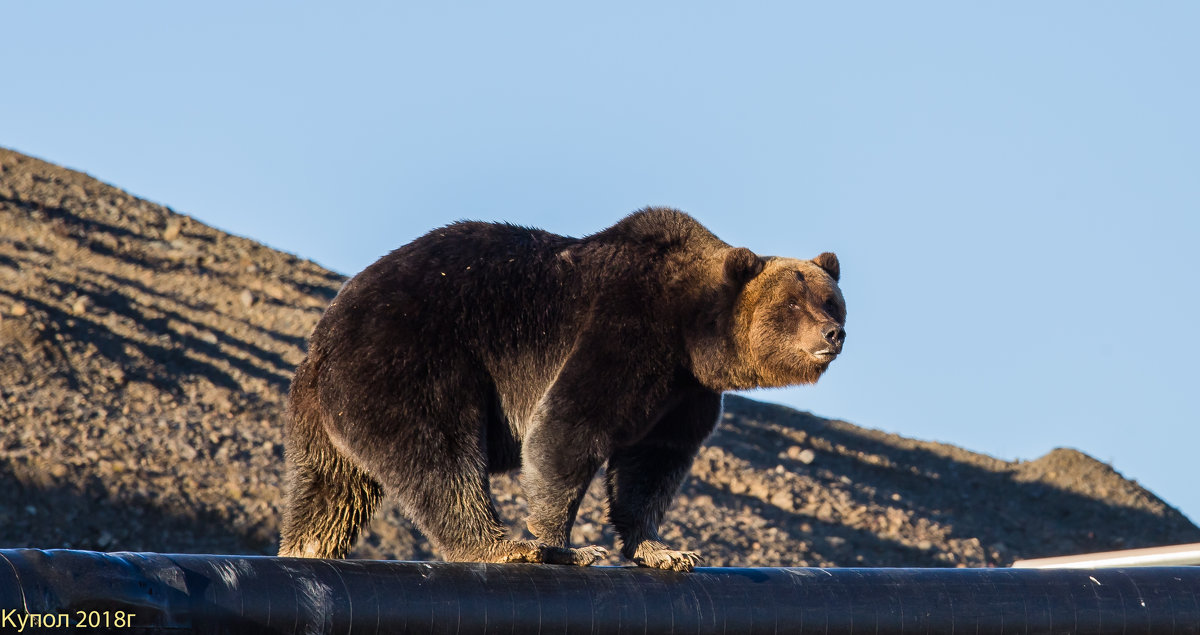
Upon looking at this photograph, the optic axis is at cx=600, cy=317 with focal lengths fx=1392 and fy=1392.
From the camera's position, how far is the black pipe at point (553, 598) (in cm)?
490

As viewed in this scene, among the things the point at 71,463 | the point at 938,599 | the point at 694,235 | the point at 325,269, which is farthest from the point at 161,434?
the point at 938,599

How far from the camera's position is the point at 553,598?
19.8ft

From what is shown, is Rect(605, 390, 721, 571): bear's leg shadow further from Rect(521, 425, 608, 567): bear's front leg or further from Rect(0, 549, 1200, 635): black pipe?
Rect(0, 549, 1200, 635): black pipe

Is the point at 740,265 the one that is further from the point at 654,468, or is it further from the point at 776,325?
the point at 654,468

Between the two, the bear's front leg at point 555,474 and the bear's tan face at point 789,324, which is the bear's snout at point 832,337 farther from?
the bear's front leg at point 555,474

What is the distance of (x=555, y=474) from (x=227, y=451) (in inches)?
481

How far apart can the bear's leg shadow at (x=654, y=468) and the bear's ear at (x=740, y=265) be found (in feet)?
2.23

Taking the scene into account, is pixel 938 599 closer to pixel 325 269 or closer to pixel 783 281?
pixel 783 281

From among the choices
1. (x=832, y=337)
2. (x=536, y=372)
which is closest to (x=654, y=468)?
(x=536, y=372)

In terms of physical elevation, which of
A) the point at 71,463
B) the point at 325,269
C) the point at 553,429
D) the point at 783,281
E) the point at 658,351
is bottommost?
the point at 71,463

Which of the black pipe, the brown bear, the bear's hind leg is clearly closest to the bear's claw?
the brown bear

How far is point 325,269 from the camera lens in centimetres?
2670

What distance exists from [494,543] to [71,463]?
11.8 metres

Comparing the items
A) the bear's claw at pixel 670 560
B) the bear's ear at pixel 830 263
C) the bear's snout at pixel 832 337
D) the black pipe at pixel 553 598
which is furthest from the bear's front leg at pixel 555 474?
the bear's ear at pixel 830 263
